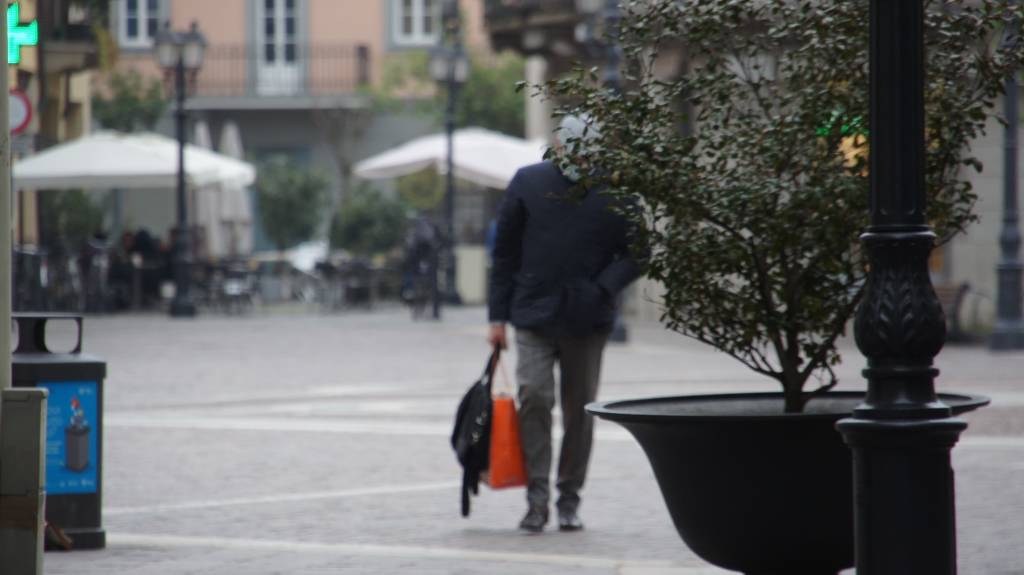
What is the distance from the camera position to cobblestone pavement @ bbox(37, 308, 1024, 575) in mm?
7617

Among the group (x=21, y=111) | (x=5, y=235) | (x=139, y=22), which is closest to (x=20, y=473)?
(x=5, y=235)

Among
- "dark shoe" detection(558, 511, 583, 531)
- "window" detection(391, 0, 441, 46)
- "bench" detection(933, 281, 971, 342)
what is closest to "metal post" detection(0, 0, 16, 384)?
"dark shoe" detection(558, 511, 583, 531)

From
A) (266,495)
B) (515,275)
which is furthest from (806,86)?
(266,495)

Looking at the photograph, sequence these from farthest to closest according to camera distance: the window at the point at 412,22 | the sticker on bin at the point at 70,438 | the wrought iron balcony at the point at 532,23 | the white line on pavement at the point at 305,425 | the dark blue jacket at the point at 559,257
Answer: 1. the window at the point at 412,22
2. the wrought iron balcony at the point at 532,23
3. the white line on pavement at the point at 305,425
4. the dark blue jacket at the point at 559,257
5. the sticker on bin at the point at 70,438

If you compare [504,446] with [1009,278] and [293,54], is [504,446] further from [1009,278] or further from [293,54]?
[293,54]

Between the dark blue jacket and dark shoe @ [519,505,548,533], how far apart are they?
2.58ft

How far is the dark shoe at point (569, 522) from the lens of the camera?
8.47 m

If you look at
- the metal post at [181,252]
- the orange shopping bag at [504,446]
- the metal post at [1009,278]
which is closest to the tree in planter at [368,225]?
the metal post at [181,252]

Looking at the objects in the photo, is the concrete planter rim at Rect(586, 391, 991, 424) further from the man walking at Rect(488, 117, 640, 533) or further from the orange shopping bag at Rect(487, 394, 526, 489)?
the orange shopping bag at Rect(487, 394, 526, 489)

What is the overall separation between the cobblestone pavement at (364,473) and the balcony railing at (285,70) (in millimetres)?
27085

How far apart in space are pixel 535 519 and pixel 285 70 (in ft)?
132

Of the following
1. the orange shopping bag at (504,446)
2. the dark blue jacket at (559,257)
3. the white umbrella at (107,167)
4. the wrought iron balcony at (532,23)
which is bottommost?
the orange shopping bag at (504,446)

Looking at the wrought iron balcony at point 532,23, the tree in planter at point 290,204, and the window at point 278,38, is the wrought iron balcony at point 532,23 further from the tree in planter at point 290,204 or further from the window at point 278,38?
the window at point 278,38

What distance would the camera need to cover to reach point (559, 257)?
848 cm
